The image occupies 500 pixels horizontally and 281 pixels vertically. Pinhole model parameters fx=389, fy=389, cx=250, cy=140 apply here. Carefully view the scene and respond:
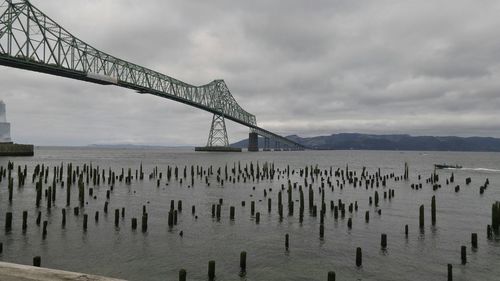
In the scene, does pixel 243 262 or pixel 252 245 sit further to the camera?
pixel 252 245

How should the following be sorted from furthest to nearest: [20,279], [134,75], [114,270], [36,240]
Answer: [134,75] < [36,240] < [114,270] < [20,279]

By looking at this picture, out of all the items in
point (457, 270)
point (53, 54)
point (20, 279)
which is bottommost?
point (457, 270)

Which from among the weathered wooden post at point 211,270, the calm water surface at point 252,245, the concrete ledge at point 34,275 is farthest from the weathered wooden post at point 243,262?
the concrete ledge at point 34,275

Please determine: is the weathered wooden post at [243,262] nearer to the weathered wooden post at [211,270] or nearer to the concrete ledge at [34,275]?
the weathered wooden post at [211,270]

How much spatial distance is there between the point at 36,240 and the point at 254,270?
35.2ft

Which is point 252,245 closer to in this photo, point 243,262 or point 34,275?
point 243,262

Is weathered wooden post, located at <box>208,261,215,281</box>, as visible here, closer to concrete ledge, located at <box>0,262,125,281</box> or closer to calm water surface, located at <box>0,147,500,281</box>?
calm water surface, located at <box>0,147,500,281</box>

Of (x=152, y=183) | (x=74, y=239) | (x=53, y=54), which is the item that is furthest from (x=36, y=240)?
(x=53, y=54)

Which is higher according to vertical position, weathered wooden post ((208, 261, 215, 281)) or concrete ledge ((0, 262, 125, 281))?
concrete ledge ((0, 262, 125, 281))

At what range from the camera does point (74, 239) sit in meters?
18.8

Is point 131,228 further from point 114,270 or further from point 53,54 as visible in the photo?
point 53,54

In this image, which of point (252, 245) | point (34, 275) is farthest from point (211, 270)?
point (34, 275)

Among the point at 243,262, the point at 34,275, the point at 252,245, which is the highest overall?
the point at 34,275

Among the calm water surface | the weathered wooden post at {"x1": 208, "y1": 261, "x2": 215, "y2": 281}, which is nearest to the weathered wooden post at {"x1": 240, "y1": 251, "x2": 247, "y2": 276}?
the calm water surface
